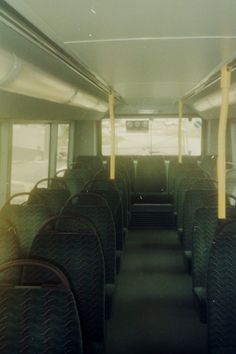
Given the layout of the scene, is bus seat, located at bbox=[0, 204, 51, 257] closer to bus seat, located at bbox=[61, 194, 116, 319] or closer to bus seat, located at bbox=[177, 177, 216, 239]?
bus seat, located at bbox=[61, 194, 116, 319]

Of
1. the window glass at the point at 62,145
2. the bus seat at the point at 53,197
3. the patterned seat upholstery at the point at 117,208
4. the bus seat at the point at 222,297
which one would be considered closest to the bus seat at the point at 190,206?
the patterned seat upholstery at the point at 117,208

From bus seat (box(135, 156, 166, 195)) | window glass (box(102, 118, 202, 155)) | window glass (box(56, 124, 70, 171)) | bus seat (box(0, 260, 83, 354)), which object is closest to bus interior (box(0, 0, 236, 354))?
bus seat (box(0, 260, 83, 354))

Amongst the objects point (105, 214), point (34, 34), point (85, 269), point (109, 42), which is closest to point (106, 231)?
point (105, 214)

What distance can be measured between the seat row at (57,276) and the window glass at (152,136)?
5598 mm

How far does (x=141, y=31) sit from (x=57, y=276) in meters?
1.48

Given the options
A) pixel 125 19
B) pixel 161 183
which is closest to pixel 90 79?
pixel 125 19

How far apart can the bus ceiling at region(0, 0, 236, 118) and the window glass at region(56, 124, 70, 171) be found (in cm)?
431

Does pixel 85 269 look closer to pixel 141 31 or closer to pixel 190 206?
pixel 141 31

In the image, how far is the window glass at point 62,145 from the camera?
31.2 feet

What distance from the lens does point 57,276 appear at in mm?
2455

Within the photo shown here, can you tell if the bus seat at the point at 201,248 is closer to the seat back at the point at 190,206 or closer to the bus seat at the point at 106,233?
the bus seat at the point at 106,233

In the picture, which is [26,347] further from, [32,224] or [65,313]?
[32,224]

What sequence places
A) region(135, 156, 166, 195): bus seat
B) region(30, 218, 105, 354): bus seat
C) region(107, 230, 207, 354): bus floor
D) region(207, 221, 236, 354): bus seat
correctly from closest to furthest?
region(207, 221, 236, 354): bus seat → region(30, 218, 105, 354): bus seat → region(107, 230, 207, 354): bus floor → region(135, 156, 166, 195): bus seat

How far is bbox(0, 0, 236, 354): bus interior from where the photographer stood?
2.05 meters
